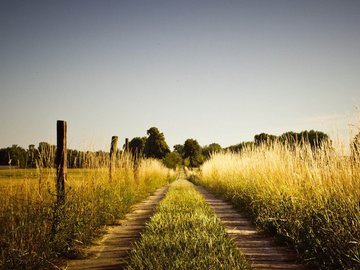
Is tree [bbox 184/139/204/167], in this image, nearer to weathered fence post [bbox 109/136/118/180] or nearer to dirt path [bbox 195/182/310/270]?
weathered fence post [bbox 109/136/118/180]

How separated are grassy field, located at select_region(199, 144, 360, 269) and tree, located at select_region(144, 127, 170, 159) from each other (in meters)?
36.2

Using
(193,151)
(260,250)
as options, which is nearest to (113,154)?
(260,250)

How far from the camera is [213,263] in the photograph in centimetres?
331

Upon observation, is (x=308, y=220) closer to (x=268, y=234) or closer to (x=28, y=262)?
(x=268, y=234)

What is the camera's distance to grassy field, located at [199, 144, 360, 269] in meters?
3.39

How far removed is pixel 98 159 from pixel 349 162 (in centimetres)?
530

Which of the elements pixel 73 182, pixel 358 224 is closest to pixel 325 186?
pixel 358 224

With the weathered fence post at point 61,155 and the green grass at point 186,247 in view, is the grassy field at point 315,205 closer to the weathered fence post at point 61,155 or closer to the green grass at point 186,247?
the green grass at point 186,247

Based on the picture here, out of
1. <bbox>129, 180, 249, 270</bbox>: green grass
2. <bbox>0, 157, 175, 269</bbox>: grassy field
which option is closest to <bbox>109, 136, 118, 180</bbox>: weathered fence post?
<bbox>0, 157, 175, 269</bbox>: grassy field

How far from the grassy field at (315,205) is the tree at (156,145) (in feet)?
119

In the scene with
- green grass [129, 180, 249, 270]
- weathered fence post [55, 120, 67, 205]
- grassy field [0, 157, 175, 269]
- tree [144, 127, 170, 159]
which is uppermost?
tree [144, 127, 170, 159]

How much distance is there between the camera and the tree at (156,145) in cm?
4338

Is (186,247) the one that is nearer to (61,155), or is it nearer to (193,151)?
(61,155)

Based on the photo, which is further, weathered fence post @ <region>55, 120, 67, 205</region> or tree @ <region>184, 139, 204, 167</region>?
tree @ <region>184, 139, 204, 167</region>
